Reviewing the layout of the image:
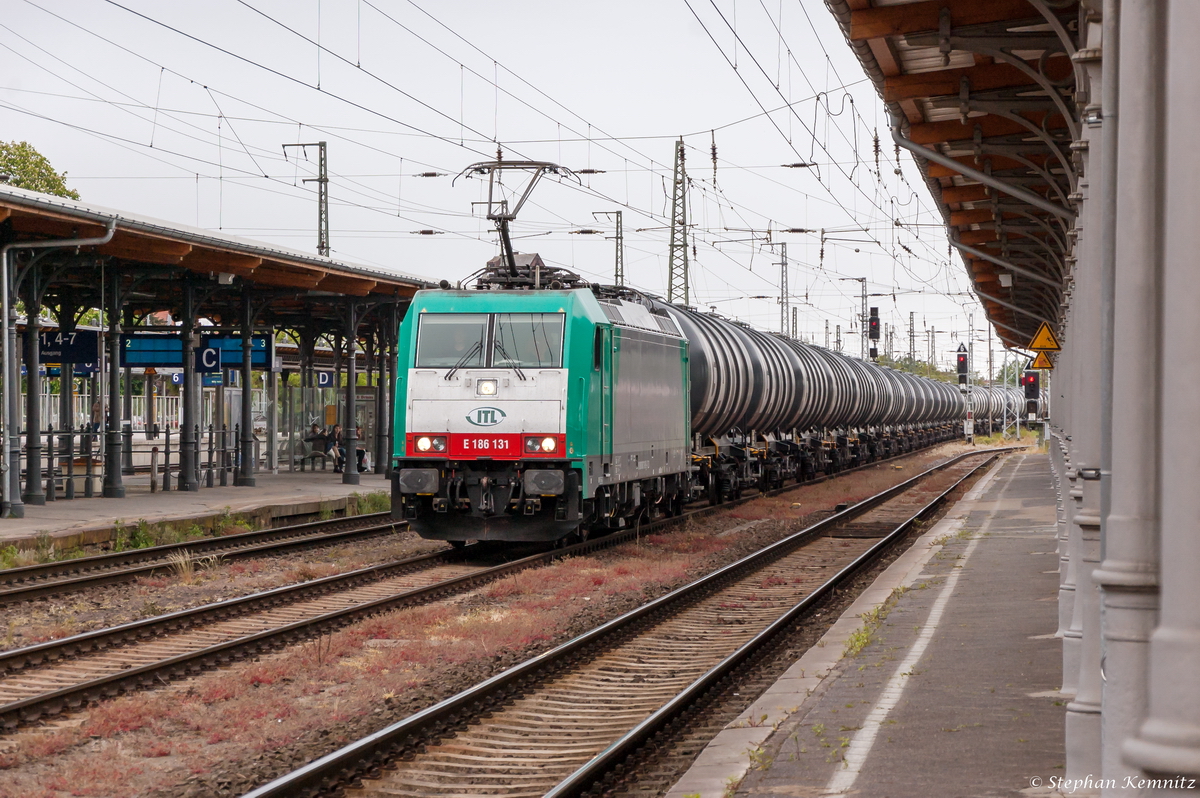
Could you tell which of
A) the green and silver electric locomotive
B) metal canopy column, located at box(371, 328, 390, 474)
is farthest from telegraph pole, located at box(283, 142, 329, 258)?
the green and silver electric locomotive

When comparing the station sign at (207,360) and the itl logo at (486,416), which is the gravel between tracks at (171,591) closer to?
the itl logo at (486,416)

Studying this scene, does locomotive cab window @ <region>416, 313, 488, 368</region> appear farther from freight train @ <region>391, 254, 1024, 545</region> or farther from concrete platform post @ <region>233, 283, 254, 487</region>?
concrete platform post @ <region>233, 283, 254, 487</region>

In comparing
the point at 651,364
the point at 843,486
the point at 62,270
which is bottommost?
the point at 843,486

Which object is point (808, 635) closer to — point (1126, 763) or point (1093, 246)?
point (1093, 246)

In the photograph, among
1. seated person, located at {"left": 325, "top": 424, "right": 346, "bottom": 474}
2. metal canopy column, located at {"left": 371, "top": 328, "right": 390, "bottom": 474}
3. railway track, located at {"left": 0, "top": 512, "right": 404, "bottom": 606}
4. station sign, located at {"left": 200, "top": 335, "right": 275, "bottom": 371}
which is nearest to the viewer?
railway track, located at {"left": 0, "top": 512, "right": 404, "bottom": 606}

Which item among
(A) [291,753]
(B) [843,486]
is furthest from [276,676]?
(B) [843,486]

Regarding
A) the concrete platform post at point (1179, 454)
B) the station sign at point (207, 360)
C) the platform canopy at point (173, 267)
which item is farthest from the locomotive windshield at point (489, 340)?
the concrete platform post at point (1179, 454)

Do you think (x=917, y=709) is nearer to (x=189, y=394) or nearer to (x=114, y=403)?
(x=114, y=403)

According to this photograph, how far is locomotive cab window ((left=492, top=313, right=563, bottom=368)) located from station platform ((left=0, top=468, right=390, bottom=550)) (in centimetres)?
619

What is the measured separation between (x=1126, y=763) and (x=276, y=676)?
737 centimetres

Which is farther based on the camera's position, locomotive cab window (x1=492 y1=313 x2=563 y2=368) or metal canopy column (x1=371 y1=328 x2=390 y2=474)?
metal canopy column (x1=371 y1=328 x2=390 y2=474)

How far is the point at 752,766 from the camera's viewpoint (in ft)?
20.1

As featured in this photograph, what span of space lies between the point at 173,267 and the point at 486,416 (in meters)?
9.91

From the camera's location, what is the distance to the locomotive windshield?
15352 millimetres
